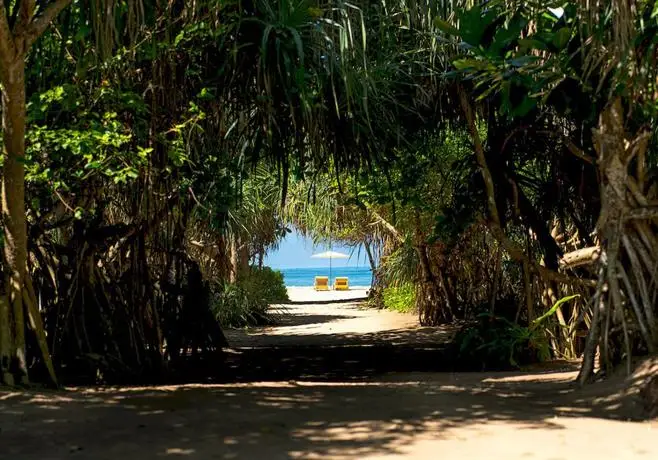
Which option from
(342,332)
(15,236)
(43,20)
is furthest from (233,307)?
(43,20)

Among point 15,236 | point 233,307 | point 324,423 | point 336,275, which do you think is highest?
point 336,275

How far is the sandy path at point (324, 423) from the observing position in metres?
4.01

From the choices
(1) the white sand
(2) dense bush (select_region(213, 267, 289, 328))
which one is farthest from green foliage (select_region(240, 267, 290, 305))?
(1) the white sand

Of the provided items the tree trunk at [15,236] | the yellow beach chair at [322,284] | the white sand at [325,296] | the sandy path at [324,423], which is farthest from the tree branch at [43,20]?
the yellow beach chair at [322,284]

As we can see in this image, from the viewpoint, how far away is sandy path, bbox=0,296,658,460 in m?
4.01

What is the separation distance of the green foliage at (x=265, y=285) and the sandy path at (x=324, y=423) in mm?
11433

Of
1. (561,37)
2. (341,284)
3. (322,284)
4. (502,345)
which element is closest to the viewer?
(561,37)

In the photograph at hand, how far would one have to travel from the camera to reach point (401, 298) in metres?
20.5

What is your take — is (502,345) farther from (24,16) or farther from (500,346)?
(24,16)

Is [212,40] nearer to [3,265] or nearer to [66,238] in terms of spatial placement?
[3,265]

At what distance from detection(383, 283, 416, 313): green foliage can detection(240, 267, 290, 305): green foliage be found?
3.19 metres

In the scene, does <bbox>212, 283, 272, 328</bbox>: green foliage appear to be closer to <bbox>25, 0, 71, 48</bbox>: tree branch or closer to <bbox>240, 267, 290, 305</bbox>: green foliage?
<bbox>240, 267, 290, 305</bbox>: green foliage

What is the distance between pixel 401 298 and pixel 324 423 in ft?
52.0

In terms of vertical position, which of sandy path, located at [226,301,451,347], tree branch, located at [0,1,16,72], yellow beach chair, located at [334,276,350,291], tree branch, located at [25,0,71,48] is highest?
tree branch, located at [25,0,71,48]
